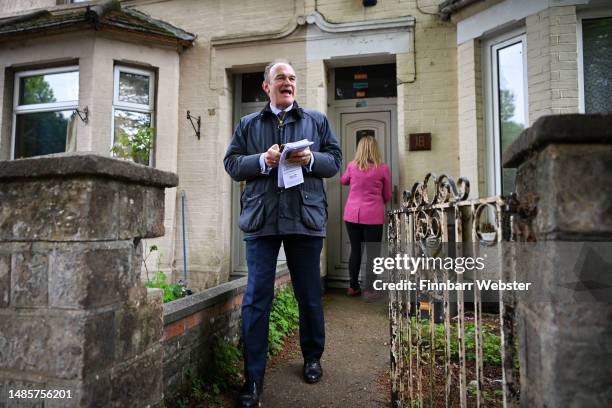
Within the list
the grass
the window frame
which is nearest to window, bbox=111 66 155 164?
the window frame

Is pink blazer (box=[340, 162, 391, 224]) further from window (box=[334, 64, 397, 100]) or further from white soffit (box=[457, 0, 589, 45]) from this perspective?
white soffit (box=[457, 0, 589, 45])

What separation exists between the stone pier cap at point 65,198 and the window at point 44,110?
471 cm

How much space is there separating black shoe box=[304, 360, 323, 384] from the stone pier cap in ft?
5.47

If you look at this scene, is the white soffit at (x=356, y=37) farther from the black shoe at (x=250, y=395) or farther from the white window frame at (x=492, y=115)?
the black shoe at (x=250, y=395)

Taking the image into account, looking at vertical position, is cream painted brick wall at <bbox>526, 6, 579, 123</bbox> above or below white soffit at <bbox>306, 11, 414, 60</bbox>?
below

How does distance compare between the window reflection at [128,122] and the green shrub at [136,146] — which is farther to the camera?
the window reflection at [128,122]

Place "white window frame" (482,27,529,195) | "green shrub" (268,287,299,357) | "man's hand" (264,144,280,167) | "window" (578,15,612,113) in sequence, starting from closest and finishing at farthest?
"man's hand" (264,144,280,167) → "green shrub" (268,287,299,357) → "window" (578,15,612,113) → "white window frame" (482,27,529,195)

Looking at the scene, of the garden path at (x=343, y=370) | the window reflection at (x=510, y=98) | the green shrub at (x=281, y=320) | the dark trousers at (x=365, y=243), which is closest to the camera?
the garden path at (x=343, y=370)

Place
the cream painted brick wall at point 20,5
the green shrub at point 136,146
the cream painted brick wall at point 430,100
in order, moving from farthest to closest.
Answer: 1. the cream painted brick wall at point 20,5
2. the green shrub at point 136,146
3. the cream painted brick wall at point 430,100

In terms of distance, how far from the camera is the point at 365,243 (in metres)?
4.77

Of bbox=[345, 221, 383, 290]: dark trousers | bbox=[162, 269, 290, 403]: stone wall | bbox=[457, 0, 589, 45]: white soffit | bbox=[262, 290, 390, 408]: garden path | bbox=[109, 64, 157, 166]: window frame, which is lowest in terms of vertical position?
bbox=[262, 290, 390, 408]: garden path

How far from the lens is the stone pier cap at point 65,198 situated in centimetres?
147

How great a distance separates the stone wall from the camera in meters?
2.23

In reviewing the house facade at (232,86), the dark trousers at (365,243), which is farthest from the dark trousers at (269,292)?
the house facade at (232,86)
